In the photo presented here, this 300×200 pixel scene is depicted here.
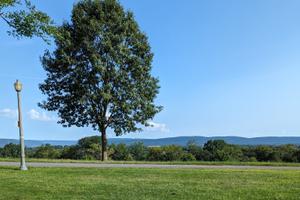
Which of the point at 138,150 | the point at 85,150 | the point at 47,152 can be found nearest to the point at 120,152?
the point at 138,150

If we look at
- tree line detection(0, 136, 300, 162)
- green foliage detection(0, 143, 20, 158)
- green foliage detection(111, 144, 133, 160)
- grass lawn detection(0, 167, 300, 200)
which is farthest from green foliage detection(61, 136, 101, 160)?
grass lawn detection(0, 167, 300, 200)

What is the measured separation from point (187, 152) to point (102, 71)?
47.5 feet

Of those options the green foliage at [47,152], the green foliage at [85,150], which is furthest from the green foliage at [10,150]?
the green foliage at [85,150]

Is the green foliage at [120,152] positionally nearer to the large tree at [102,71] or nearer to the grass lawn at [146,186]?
the large tree at [102,71]

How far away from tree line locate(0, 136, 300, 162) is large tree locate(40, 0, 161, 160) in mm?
6618

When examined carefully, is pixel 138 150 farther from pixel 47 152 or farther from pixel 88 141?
pixel 47 152

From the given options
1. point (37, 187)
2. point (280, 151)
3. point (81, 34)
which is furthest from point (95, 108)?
point (37, 187)

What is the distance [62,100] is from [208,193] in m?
21.2

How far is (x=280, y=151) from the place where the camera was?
38.8m

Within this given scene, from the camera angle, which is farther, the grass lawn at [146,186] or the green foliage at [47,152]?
the green foliage at [47,152]

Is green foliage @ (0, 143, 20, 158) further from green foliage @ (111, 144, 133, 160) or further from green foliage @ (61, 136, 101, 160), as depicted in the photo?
green foliage @ (111, 144, 133, 160)

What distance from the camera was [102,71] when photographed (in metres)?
29.5

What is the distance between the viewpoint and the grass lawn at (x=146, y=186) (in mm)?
10992

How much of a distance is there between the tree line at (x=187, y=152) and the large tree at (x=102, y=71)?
21.7ft
